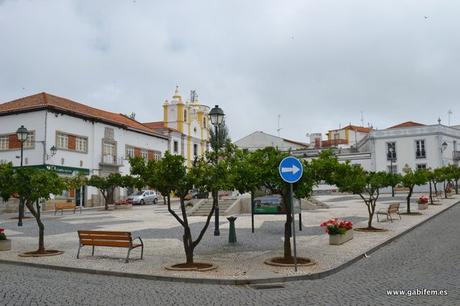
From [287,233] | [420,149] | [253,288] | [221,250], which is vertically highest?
[420,149]

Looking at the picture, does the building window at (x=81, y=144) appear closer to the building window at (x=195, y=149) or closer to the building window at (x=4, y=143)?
the building window at (x=4, y=143)

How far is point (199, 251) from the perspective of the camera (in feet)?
40.8

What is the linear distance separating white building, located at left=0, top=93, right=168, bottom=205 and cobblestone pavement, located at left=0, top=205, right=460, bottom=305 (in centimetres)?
2701

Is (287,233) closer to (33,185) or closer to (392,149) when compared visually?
(33,185)

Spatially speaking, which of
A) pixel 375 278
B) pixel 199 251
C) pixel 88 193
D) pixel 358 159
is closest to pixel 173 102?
pixel 88 193

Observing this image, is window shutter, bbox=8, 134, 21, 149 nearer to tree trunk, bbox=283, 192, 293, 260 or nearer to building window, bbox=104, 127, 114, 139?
building window, bbox=104, 127, 114, 139

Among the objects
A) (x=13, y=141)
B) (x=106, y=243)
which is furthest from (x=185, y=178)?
(x=13, y=141)

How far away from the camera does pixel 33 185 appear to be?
12.4 meters

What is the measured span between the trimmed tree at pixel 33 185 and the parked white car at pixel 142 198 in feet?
96.8

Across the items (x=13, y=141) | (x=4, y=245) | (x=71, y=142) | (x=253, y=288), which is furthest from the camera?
(x=71, y=142)

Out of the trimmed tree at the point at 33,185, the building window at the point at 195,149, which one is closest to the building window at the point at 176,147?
the building window at the point at 195,149

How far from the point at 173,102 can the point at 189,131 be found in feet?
15.0

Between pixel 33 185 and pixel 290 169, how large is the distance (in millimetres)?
7591

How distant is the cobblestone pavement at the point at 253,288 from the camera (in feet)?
23.3
